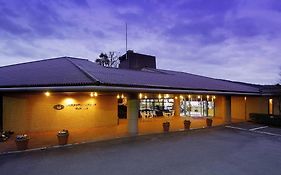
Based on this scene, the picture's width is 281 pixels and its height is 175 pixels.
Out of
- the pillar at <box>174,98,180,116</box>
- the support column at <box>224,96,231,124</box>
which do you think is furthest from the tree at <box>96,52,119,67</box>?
the support column at <box>224,96,231,124</box>

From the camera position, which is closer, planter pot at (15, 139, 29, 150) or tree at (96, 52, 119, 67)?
planter pot at (15, 139, 29, 150)

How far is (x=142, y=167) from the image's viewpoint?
7852 millimetres

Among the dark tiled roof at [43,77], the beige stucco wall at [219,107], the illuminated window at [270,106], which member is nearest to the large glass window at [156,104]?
the beige stucco wall at [219,107]

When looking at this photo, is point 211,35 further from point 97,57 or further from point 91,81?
point 97,57

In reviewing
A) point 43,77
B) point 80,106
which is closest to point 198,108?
point 80,106

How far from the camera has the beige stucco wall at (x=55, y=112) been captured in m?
14.8

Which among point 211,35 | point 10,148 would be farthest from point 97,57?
point 10,148

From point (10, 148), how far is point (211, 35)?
1856 cm

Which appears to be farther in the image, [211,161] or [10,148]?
[10,148]

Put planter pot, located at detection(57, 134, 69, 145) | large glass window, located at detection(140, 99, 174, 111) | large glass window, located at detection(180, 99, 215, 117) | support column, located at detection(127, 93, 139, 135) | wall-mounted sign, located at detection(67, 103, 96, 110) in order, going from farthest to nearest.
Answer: large glass window, located at detection(140, 99, 174, 111)
large glass window, located at detection(180, 99, 215, 117)
wall-mounted sign, located at detection(67, 103, 96, 110)
support column, located at detection(127, 93, 139, 135)
planter pot, located at detection(57, 134, 69, 145)

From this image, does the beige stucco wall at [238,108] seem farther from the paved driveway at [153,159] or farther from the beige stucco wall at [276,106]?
the paved driveway at [153,159]

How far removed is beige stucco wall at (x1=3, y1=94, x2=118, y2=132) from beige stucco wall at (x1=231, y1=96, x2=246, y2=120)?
1338 centimetres

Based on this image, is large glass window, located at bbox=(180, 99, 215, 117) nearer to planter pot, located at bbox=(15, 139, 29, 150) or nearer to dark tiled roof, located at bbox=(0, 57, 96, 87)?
dark tiled roof, located at bbox=(0, 57, 96, 87)

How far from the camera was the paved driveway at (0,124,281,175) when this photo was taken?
752cm
